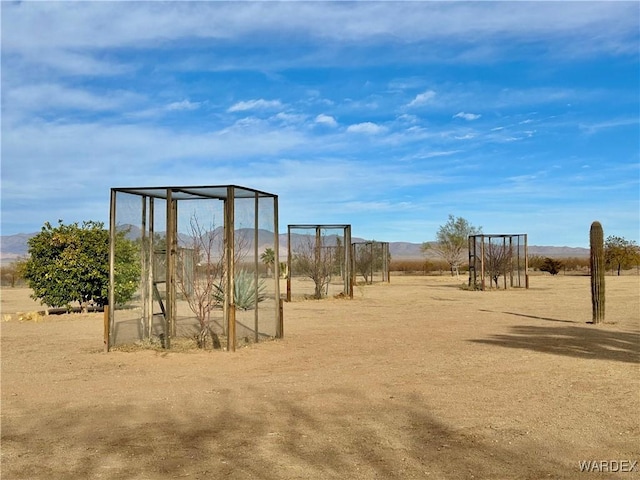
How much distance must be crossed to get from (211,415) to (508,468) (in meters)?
3.24

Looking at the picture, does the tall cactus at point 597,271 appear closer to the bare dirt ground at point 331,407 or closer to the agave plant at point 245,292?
the bare dirt ground at point 331,407

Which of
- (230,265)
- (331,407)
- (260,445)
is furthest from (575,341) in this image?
(260,445)

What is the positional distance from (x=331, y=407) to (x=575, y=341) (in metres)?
7.01

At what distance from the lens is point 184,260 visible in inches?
483

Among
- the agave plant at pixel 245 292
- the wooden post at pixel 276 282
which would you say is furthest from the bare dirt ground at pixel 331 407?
the agave plant at pixel 245 292

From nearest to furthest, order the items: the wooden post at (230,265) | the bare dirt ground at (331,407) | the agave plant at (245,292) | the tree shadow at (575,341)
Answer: the bare dirt ground at (331,407) → the tree shadow at (575,341) → the wooden post at (230,265) → the agave plant at (245,292)

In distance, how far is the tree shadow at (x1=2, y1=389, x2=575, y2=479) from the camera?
207 inches

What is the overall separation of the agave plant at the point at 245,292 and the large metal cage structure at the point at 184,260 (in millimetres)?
424

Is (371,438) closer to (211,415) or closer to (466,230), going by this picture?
(211,415)

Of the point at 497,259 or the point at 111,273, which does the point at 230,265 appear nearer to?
the point at 111,273

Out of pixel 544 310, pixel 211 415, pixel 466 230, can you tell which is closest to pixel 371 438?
pixel 211 415

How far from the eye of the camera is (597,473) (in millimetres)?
5145

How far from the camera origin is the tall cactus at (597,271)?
1577cm

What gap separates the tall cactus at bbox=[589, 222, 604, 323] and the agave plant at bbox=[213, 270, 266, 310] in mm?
7871
